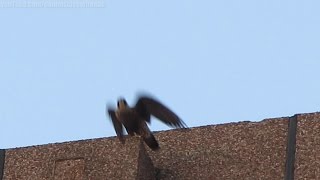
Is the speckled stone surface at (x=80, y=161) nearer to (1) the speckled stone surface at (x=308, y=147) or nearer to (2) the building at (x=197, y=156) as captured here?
(2) the building at (x=197, y=156)

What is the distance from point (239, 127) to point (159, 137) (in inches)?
21.8

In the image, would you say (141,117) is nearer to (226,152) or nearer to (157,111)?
(157,111)

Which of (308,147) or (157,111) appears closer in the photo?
(308,147)

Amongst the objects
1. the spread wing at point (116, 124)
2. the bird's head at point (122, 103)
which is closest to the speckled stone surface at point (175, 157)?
the spread wing at point (116, 124)

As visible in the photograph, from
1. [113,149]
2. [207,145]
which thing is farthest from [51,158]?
[207,145]

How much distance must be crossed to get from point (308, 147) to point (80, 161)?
1.40 m

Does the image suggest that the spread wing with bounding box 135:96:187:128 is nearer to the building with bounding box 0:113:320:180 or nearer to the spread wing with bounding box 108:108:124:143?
the building with bounding box 0:113:320:180

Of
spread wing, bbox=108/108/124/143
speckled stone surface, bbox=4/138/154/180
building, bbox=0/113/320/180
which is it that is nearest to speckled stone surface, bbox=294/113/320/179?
building, bbox=0/113/320/180

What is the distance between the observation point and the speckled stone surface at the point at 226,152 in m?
7.23

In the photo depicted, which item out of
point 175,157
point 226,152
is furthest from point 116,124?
point 226,152

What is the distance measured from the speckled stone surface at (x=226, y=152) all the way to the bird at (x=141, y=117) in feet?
0.37

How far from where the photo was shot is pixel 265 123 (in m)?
7.43

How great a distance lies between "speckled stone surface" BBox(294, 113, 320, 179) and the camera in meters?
7.03

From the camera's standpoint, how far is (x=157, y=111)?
26.3 feet
